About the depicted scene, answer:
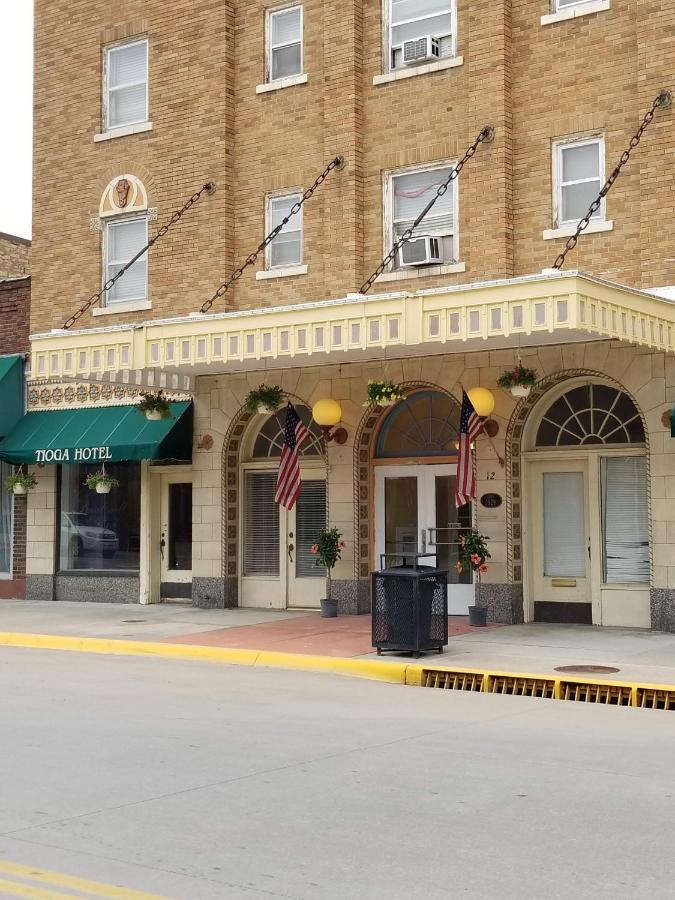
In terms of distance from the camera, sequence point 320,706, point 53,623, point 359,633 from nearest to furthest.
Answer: point 320,706 → point 359,633 → point 53,623

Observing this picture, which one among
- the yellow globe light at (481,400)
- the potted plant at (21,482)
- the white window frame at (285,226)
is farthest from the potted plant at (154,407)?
the yellow globe light at (481,400)

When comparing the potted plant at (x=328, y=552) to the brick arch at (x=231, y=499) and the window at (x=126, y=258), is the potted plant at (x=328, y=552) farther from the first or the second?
the window at (x=126, y=258)

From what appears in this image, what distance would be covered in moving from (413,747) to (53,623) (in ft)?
33.2

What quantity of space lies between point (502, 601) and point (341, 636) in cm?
266

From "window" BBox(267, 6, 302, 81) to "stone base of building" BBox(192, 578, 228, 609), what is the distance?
324 inches

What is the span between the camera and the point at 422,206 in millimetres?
18578

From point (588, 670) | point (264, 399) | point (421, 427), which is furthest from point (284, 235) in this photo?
point (588, 670)

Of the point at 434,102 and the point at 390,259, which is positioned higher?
the point at 434,102

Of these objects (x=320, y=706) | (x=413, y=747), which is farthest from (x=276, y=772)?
(x=320, y=706)

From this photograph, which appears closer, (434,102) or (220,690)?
(220,690)

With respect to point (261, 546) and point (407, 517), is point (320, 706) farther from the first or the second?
point (261, 546)

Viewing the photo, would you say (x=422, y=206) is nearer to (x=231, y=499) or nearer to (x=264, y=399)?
(x=264, y=399)

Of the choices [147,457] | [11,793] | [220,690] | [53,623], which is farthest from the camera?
[147,457]

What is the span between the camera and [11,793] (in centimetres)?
741
